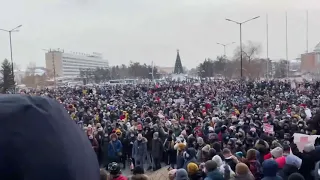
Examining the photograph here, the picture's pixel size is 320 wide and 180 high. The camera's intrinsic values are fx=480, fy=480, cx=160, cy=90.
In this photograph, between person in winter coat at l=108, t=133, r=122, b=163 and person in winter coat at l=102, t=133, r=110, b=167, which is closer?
person in winter coat at l=108, t=133, r=122, b=163

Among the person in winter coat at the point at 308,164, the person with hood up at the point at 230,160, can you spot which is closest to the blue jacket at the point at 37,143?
the person with hood up at the point at 230,160

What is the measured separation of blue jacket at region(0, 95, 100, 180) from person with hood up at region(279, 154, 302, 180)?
713cm

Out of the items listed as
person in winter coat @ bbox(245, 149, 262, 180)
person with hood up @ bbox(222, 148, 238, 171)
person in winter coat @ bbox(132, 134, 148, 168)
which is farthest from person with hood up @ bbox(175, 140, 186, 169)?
person in winter coat @ bbox(245, 149, 262, 180)

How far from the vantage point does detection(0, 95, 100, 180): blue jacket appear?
79 centimetres

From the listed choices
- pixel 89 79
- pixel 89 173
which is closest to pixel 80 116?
pixel 89 173

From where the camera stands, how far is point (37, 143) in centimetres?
80

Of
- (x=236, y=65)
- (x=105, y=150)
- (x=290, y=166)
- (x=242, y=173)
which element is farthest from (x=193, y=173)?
(x=236, y=65)

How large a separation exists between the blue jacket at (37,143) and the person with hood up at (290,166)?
23.4 feet

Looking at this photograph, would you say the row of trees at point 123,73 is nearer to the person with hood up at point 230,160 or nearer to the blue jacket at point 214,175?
the person with hood up at point 230,160

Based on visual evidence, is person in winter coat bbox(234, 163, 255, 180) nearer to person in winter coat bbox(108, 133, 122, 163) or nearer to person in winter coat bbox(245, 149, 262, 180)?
person in winter coat bbox(245, 149, 262, 180)

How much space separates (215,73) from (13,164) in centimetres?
10325

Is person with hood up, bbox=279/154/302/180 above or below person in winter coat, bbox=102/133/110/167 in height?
above

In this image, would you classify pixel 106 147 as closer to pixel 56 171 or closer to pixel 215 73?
pixel 56 171

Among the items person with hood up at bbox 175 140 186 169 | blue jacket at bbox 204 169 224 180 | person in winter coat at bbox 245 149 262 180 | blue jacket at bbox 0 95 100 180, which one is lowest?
person with hood up at bbox 175 140 186 169
